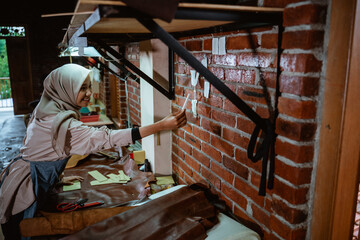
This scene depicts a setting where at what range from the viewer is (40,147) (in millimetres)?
2002

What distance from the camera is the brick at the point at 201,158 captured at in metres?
1.76

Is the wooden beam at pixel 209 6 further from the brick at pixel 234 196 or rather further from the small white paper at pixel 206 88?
the brick at pixel 234 196

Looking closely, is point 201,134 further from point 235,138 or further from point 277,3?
point 277,3

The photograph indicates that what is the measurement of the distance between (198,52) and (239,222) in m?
1.00

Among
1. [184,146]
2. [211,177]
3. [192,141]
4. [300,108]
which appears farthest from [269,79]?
[184,146]

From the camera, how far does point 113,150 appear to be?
307 cm

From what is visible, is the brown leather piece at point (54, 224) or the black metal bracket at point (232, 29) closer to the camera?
the black metal bracket at point (232, 29)

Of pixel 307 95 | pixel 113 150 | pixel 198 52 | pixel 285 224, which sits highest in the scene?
pixel 198 52

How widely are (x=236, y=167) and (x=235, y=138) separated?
0.50ft

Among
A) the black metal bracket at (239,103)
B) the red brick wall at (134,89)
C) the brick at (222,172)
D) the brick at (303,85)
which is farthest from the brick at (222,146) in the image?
the red brick wall at (134,89)

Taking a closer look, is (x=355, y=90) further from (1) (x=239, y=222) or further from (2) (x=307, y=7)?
(1) (x=239, y=222)

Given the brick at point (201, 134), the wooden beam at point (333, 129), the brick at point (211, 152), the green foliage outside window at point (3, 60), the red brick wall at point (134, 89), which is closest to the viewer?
the wooden beam at point (333, 129)

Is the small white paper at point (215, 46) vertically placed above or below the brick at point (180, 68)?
above

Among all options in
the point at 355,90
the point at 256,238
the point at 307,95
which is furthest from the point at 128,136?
the point at 355,90
